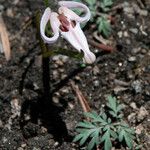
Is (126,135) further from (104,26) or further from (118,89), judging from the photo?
(104,26)

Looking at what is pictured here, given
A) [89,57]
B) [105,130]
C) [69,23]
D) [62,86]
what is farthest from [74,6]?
[105,130]

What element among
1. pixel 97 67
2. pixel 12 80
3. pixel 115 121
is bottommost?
pixel 115 121

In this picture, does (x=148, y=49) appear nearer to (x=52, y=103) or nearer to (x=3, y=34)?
(x=52, y=103)

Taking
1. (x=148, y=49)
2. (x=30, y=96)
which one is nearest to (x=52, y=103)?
(x=30, y=96)

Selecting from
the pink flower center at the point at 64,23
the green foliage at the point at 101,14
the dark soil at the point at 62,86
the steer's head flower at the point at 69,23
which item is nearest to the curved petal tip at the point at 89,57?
the steer's head flower at the point at 69,23

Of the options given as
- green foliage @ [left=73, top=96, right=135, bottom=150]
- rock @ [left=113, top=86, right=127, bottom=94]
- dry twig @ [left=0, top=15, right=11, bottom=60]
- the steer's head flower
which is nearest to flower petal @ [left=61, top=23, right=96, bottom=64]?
the steer's head flower

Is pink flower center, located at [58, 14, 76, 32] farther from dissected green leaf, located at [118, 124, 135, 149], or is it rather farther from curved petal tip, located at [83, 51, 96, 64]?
dissected green leaf, located at [118, 124, 135, 149]
